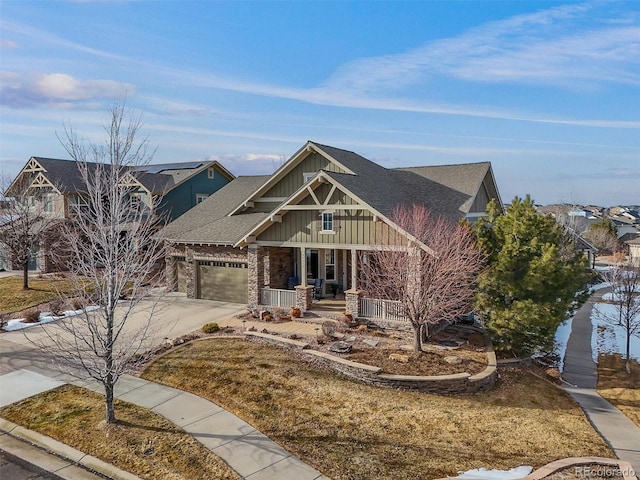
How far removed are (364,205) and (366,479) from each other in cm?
1047

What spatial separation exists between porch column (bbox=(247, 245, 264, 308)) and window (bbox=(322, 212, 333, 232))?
11.2 feet

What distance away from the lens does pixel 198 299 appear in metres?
22.8

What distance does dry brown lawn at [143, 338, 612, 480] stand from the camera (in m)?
8.98

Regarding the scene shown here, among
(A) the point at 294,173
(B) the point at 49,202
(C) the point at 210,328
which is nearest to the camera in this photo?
(C) the point at 210,328

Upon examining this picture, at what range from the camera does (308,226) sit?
61.0 ft

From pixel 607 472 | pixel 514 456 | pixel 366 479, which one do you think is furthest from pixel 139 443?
pixel 607 472

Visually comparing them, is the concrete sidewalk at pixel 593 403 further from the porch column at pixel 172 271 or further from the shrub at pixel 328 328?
the porch column at pixel 172 271

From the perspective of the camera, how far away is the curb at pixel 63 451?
8585mm

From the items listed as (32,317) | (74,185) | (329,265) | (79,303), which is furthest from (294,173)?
(74,185)

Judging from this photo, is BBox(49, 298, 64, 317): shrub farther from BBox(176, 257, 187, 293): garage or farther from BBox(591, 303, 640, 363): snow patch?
BBox(591, 303, 640, 363): snow patch

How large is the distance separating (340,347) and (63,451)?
306 inches

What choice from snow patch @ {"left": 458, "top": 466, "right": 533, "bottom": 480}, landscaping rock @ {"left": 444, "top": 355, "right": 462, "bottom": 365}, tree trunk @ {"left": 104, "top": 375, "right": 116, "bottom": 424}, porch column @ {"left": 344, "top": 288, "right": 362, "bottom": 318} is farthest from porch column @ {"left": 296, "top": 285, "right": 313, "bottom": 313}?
snow patch @ {"left": 458, "top": 466, "right": 533, "bottom": 480}

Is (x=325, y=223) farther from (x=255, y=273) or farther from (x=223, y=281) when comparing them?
(x=223, y=281)

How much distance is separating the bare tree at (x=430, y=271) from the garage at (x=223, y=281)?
8070mm
